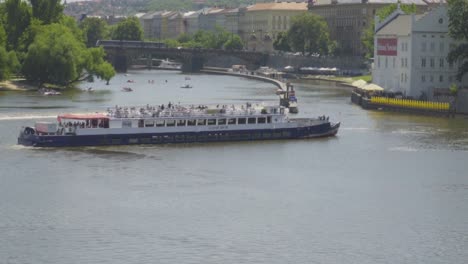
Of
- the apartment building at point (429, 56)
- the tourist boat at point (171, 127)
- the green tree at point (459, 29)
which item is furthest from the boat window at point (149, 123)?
the apartment building at point (429, 56)

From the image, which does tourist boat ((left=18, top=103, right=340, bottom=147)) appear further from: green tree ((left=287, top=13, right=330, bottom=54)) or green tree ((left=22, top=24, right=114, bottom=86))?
green tree ((left=287, top=13, right=330, bottom=54))

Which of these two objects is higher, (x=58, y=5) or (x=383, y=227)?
(x=58, y=5)

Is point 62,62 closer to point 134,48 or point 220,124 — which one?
point 220,124

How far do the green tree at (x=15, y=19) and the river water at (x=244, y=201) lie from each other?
38754 mm

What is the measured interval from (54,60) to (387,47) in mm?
24234

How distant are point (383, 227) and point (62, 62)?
5729cm

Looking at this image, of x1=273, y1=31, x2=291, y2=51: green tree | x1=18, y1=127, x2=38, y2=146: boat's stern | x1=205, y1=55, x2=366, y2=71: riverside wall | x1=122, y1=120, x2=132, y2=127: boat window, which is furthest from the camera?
x1=273, y1=31, x2=291, y2=51: green tree

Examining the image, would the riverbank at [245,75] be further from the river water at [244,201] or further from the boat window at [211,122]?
the river water at [244,201]

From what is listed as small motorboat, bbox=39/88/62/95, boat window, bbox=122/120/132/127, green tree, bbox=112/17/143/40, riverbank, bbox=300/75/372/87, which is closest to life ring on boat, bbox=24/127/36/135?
boat window, bbox=122/120/132/127

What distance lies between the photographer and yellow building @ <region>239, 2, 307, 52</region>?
176 meters

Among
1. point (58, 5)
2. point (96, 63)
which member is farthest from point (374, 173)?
point (58, 5)

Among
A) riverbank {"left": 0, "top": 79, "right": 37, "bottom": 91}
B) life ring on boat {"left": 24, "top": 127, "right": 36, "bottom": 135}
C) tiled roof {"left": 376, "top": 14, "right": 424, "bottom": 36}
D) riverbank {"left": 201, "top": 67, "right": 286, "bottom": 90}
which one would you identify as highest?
tiled roof {"left": 376, "top": 14, "right": 424, "bottom": 36}

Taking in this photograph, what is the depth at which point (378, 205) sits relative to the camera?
1558 inches

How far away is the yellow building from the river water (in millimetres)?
115193
